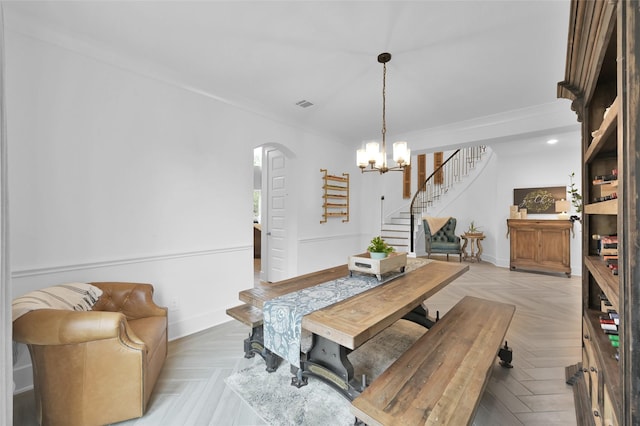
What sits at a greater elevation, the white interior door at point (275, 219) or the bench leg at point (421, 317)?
the white interior door at point (275, 219)

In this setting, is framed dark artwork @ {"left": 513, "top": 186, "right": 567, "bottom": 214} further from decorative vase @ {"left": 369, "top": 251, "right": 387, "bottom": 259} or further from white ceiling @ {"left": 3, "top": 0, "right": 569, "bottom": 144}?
decorative vase @ {"left": 369, "top": 251, "right": 387, "bottom": 259}

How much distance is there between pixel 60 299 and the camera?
72.5 inches

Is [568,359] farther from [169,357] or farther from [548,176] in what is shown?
[548,176]

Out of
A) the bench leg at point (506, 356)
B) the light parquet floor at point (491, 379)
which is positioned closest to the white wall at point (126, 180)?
the light parquet floor at point (491, 379)

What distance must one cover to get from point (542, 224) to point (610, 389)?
18.5 feet

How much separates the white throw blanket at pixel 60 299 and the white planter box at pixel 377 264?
2.06 metres

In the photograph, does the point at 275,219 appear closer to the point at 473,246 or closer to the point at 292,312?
the point at 292,312

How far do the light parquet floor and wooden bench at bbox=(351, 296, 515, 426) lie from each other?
47 centimetres

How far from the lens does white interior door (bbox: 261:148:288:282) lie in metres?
4.50

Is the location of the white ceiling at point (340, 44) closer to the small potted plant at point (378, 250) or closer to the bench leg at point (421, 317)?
the small potted plant at point (378, 250)

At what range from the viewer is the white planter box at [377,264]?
2.15 meters

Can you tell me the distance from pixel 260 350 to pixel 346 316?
1.26 m

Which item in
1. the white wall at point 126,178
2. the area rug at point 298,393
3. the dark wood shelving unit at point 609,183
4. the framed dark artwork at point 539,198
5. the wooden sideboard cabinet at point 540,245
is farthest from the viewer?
the framed dark artwork at point 539,198

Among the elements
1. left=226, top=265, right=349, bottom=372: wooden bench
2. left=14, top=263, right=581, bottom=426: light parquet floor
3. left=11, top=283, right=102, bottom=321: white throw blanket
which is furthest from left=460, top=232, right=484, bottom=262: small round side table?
left=11, top=283, right=102, bottom=321: white throw blanket
